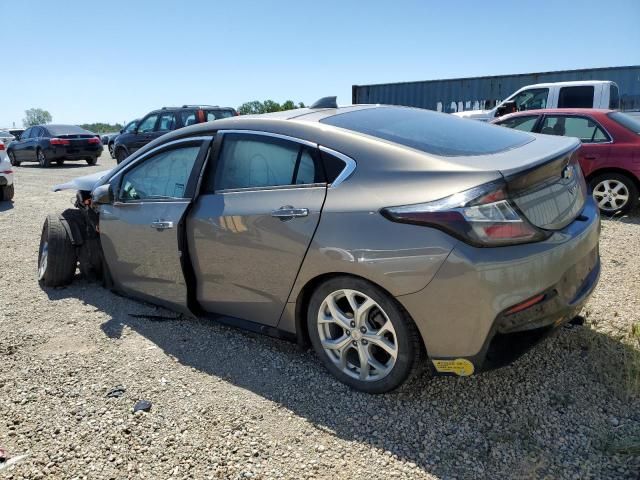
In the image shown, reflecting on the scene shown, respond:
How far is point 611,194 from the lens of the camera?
705cm

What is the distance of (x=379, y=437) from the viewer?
2.46 meters

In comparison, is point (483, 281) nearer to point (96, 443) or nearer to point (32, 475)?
point (96, 443)

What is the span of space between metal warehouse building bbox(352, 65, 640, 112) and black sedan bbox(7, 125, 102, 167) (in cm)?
987

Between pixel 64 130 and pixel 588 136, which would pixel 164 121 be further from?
pixel 588 136

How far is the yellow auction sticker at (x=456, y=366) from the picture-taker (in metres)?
2.43

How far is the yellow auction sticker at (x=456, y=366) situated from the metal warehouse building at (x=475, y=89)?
13917 millimetres

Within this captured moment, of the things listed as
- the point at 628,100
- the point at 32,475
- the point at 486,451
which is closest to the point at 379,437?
the point at 486,451

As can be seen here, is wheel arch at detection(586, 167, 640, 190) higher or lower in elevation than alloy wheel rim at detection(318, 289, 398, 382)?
higher

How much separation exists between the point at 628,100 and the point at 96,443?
15476 mm

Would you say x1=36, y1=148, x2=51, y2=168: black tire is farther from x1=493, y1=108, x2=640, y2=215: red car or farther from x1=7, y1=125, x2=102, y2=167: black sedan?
x1=493, y1=108, x2=640, y2=215: red car

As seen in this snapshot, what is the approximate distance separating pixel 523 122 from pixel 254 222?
250 inches

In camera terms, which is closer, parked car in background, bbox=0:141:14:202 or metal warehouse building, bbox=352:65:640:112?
parked car in background, bbox=0:141:14:202

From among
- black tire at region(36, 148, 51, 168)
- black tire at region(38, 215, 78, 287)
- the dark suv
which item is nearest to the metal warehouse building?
the dark suv

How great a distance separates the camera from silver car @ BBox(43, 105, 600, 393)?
232 cm
